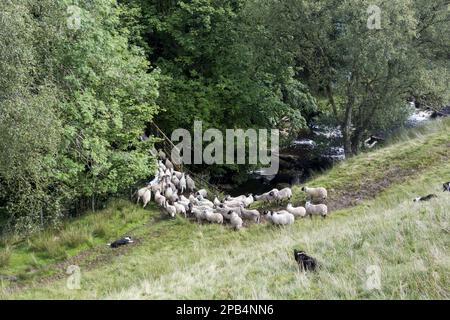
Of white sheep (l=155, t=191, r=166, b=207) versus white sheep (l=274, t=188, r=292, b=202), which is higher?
white sheep (l=274, t=188, r=292, b=202)

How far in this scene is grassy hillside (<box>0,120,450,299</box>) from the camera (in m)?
9.30

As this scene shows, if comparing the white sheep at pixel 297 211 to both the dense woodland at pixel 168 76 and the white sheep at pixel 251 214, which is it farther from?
the dense woodland at pixel 168 76

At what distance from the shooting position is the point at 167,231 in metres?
16.9

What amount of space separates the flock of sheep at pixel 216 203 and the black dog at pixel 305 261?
214 inches

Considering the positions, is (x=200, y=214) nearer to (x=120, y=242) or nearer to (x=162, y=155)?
(x=120, y=242)

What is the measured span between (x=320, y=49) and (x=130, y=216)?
12277 millimetres

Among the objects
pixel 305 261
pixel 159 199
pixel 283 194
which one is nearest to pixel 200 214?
pixel 159 199

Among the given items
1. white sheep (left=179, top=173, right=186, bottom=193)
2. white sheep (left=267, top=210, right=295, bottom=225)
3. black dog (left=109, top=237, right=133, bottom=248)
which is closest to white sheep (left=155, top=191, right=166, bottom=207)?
white sheep (left=179, top=173, right=186, bottom=193)

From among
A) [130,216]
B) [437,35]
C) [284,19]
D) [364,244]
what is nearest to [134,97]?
[130,216]

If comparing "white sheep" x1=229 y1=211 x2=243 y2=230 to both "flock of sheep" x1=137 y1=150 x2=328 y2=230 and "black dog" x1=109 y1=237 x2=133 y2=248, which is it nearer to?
"flock of sheep" x1=137 y1=150 x2=328 y2=230

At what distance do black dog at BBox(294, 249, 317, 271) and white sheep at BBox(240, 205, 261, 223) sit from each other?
6.09 metres
